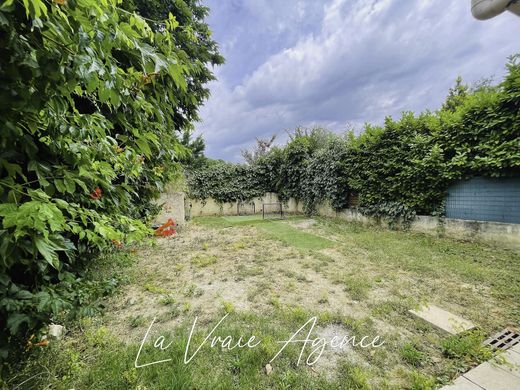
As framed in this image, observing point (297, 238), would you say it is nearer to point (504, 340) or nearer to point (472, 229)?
point (472, 229)

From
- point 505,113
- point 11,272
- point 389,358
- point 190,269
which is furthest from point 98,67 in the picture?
point 505,113

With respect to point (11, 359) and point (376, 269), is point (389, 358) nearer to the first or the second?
point (376, 269)

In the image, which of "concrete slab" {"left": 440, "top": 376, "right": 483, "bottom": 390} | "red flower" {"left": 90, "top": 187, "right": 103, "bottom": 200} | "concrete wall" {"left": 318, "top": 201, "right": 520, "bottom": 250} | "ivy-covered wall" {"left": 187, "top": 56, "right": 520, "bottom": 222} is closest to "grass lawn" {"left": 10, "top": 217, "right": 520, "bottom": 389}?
"concrete slab" {"left": 440, "top": 376, "right": 483, "bottom": 390}

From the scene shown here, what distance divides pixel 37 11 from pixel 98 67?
24 cm

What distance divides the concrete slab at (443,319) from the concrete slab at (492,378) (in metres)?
0.46

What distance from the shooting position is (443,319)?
2.38 m

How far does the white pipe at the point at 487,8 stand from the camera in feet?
3.43

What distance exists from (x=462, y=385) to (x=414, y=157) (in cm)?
551

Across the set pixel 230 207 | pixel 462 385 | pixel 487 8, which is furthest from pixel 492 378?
pixel 230 207

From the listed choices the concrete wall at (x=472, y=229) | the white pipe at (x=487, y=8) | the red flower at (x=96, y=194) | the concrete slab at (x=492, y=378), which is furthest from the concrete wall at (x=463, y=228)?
the red flower at (x=96, y=194)

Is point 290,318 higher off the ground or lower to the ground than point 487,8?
lower

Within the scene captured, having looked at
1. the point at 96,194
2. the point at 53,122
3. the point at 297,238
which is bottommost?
the point at 297,238

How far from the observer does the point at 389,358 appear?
1880 mm

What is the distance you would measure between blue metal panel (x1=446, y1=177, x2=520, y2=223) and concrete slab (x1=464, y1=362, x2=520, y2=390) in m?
4.10
